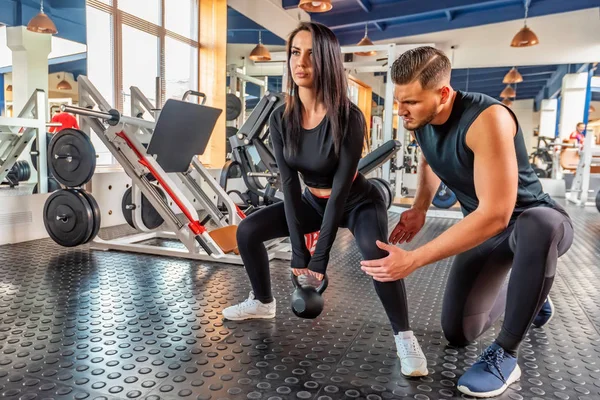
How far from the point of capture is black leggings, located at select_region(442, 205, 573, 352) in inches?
51.6

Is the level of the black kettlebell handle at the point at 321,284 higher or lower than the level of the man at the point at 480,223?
lower

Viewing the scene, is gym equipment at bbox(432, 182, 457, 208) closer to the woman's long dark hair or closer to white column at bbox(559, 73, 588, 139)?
the woman's long dark hair

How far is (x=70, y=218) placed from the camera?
300cm

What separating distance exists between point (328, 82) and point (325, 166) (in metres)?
0.29

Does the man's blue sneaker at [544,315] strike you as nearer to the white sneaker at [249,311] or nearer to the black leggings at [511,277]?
the black leggings at [511,277]

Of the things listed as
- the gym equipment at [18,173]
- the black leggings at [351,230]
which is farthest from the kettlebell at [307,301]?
the gym equipment at [18,173]

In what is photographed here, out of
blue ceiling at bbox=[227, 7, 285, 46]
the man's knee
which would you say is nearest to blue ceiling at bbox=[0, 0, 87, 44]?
blue ceiling at bbox=[227, 7, 285, 46]

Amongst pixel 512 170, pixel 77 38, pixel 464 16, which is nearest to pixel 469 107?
pixel 512 170

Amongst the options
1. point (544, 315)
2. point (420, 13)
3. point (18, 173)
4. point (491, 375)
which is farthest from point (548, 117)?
point (491, 375)

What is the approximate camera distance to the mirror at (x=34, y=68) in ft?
11.8

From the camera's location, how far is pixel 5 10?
3775mm

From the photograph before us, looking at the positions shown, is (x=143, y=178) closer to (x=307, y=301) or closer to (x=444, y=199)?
(x=307, y=301)

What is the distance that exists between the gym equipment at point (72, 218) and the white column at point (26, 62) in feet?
4.31

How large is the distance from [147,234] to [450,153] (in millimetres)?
2907
